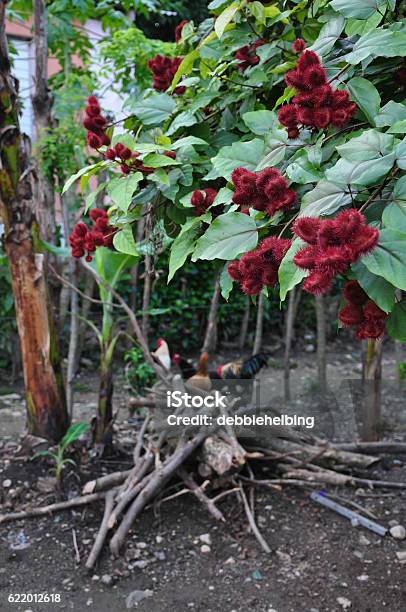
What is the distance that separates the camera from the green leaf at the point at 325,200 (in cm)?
85

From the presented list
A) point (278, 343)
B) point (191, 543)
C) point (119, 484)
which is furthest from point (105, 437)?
point (278, 343)

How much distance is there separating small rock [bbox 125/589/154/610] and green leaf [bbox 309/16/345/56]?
197 centimetres

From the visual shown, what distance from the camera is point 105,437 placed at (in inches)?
131

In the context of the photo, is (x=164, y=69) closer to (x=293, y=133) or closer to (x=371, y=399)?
(x=293, y=133)

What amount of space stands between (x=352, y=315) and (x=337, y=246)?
0.75 ft

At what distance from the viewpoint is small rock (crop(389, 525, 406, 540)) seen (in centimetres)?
268

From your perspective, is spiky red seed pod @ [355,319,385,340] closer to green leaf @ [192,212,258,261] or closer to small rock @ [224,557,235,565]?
green leaf @ [192,212,258,261]

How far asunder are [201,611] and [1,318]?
366cm

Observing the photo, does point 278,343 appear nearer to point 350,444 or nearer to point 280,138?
point 350,444

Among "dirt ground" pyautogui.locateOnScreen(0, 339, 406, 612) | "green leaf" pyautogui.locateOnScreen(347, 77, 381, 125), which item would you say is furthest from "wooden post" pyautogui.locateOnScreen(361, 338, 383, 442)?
"green leaf" pyautogui.locateOnScreen(347, 77, 381, 125)

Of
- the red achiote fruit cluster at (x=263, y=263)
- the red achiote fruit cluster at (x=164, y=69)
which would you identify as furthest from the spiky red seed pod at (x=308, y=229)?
the red achiote fruit cluster at (x=164, y=69)

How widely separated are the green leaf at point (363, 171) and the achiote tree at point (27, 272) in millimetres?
2410

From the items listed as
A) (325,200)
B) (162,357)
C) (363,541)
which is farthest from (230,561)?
(325,200)

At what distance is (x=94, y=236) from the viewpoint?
136 centimetres
